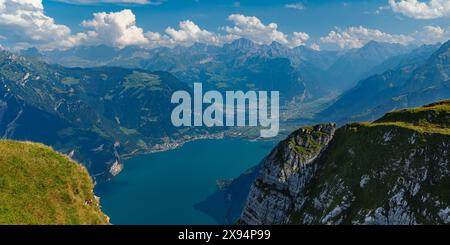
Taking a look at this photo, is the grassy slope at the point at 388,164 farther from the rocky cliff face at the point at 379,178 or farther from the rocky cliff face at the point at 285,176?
the rocky cliff face at the point at 285,176

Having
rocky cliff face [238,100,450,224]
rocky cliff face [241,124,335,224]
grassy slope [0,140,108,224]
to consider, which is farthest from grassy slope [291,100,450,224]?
grassy slope [0,140,108,224]

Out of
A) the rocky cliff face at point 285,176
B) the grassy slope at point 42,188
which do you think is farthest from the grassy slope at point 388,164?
the grassy slope at point 42,188

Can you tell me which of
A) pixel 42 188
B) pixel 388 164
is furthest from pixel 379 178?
pixel 42 188

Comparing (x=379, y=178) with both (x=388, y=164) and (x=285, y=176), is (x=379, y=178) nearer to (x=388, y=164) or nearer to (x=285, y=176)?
(x=388, y=164)

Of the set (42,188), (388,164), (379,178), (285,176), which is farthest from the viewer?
(285,176)
